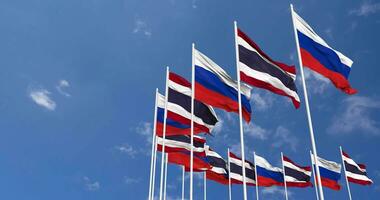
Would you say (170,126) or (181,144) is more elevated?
(170,126)

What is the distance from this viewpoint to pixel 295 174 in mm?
33969

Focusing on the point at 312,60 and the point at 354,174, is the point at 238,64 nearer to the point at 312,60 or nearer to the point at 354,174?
the point at 312,60

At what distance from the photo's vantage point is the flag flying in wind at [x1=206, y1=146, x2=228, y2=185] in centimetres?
3137

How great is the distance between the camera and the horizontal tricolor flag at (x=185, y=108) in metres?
20.1

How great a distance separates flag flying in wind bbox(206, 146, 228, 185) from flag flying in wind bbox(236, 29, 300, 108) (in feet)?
52.5

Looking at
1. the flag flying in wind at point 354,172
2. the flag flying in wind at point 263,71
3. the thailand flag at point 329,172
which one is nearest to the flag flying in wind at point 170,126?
the flag flying in wind at point 263,71

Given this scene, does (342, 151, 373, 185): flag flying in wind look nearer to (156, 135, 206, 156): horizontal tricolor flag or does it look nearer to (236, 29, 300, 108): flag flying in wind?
(156, 135, 206, 156): horizontal tricolor flag

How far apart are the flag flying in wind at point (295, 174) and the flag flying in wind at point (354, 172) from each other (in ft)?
10.7

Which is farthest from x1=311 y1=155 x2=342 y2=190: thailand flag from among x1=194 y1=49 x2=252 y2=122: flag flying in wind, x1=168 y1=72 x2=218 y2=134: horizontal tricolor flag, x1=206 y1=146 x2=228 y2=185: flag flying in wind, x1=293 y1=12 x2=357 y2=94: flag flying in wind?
x1=293 y1=12 x2=357 y2=94: flag flying in wind

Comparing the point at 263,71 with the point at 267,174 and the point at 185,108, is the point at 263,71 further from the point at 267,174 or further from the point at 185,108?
the point at 267,174

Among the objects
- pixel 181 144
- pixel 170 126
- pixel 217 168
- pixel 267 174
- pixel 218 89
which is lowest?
pixel 218 89

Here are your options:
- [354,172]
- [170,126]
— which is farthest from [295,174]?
[170,126]

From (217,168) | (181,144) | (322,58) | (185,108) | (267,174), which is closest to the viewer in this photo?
(322,58)

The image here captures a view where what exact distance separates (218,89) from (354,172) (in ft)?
75.0
